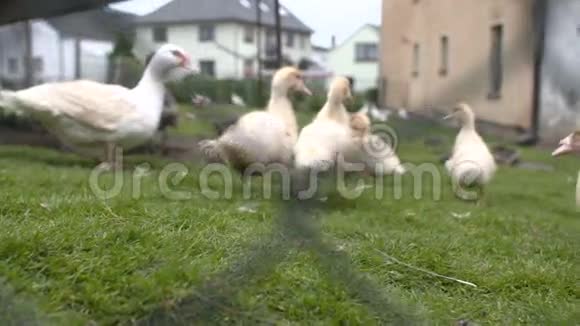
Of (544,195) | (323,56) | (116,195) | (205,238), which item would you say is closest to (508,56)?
(323,56)

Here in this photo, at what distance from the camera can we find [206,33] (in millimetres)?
1063

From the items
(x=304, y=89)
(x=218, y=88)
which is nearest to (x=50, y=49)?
(x=218, y=88)

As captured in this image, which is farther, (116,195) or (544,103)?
(116,195)

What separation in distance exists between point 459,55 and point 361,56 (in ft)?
0.78

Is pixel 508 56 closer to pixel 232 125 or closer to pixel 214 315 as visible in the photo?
pixel 214 315

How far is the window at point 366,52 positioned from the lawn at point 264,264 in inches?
4.7

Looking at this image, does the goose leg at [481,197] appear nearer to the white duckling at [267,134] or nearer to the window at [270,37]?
the white duckling at [267,134]

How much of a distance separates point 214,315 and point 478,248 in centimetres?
117

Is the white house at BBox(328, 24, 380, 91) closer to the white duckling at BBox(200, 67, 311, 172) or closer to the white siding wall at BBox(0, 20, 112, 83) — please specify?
the white siding wall at BBox(0, 20, 112, 83)

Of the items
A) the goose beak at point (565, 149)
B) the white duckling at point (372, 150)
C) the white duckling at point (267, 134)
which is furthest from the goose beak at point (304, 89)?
the goose beak at point (565, 149)

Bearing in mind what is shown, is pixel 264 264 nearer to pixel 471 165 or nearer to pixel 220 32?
pixel 220 32

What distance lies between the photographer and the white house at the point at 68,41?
90 cm

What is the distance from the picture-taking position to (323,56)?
108 centimetres

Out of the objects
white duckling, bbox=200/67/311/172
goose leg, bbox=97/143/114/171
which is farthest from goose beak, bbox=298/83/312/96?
goose leg, bbox=97/143/114/171
